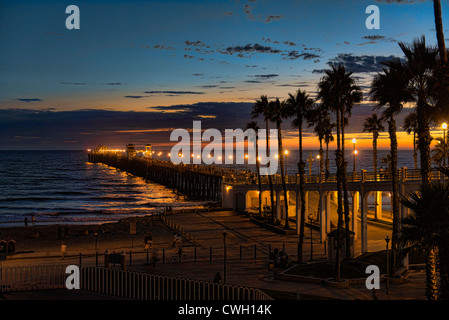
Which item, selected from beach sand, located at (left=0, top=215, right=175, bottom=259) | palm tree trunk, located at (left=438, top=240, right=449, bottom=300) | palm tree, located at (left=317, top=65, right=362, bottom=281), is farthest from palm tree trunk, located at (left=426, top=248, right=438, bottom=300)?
beach sand, located at (left=0, top=215, right=175, bottom=259)

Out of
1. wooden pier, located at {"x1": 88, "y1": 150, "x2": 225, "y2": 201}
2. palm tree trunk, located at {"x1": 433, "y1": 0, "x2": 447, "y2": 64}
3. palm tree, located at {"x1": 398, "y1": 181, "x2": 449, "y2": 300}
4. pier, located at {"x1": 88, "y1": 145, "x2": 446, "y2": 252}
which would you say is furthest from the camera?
wooden pier, located at {"x1": 88, "y1": 150, "x2": 225, "y2": 201}

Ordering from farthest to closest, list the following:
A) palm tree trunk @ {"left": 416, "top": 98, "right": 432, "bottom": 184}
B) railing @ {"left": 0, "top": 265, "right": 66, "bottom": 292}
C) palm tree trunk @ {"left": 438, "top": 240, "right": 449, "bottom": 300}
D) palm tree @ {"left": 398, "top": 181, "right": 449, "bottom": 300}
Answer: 1. railing @ {"left": 0, "top": 265, "right": 66, "bottom": 292}
2. palm tree trunk @ {"left": 416, "top": 98, "right": 432, "bottom": 184}
3. palm tree trunk @ {"left": 438, "top": 240, "right": 449, "bottom": 300}
4. palm tree @ {"left": 398, "top": 181, "right": 449, "bottom": 300}

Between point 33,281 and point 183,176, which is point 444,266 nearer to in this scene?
point 33,281

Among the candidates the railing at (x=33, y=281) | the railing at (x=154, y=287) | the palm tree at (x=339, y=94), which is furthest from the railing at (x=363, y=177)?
the railing at (x=33, y=281)

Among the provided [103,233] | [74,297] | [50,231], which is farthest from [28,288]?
[50,231]

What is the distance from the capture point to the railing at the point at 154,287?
1620cm

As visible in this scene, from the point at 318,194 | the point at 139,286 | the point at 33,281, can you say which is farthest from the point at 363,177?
the point at 318,194

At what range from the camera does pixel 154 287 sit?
1761 cm

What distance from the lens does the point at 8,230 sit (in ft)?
153

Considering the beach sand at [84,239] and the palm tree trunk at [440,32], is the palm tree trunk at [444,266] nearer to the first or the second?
the palm tree trunk at [440,32]

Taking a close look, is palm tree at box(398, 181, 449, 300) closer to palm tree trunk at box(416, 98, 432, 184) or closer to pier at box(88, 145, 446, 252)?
palm tree trunk at box(416, 98, 432, 184)

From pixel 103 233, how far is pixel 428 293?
32.4m

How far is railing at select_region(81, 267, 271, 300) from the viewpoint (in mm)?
16197
